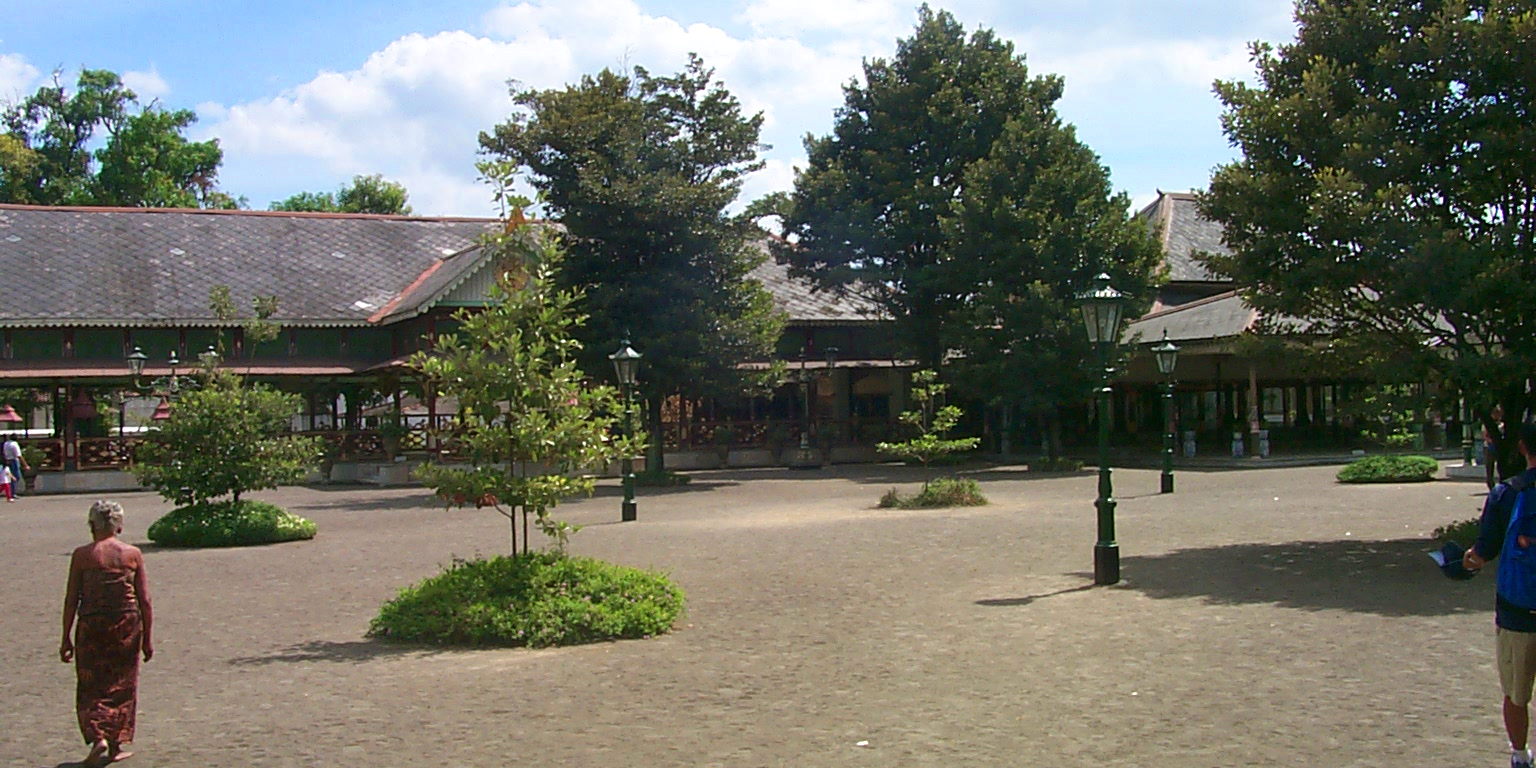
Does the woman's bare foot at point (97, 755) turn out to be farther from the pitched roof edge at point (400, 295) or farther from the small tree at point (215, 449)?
the pitched roof edge at point (400, 295)

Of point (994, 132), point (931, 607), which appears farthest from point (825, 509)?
point (994, 132)

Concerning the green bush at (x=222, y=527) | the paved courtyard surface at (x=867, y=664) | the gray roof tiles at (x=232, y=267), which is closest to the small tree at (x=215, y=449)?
the green bush at (x=222, y=527)

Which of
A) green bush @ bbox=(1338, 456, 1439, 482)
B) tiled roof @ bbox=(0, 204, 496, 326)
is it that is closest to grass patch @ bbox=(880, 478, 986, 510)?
green bush @ bbox=(1338, 456, 1439, 482)

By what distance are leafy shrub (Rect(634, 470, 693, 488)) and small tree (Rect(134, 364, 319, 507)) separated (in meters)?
13.1

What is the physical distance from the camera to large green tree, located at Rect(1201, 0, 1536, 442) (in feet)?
41.9

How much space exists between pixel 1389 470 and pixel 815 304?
20758mm

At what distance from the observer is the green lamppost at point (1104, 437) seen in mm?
13188

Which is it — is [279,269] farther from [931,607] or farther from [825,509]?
[931,607]

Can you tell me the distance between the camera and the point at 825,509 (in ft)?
79.6

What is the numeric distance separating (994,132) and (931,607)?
89.8ft

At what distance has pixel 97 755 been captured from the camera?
23.6ft

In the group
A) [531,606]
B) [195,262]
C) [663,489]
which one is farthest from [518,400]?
[195,262]

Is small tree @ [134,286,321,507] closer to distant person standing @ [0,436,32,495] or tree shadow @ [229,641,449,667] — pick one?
tree shadow @ [229,641,449,667]

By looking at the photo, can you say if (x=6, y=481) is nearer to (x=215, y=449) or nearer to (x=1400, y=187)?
(x=215, y=449)
